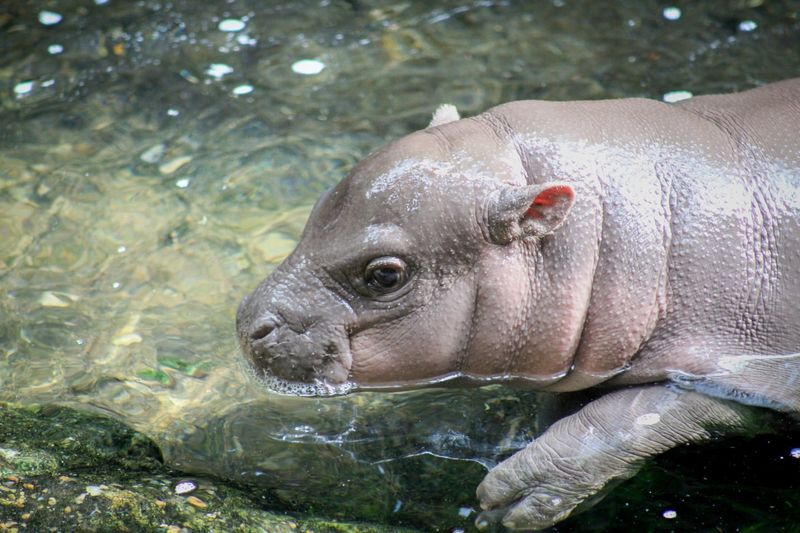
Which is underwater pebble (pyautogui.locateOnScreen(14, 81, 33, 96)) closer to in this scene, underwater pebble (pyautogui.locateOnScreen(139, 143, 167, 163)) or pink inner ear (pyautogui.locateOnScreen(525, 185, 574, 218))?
underwater pebble (pyautogui.locateOnScreen(139, 143, 167, 163))

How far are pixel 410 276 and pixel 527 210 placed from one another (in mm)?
591

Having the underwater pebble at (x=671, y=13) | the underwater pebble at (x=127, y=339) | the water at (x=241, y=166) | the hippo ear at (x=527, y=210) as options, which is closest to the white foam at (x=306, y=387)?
the water at (x=241, y=166)

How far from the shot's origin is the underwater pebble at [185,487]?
4141 mm

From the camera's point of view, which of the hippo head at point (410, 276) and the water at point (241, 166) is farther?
the water at point (241, 166)

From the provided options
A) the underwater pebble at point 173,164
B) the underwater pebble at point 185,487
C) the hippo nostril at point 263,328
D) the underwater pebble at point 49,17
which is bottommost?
the underwater pebble at point 173,164

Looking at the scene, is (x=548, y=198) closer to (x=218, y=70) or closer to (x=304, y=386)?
(x=304, y=386)

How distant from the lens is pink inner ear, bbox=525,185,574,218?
13.2 ft

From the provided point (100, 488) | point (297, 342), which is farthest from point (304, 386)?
point (100, 488)

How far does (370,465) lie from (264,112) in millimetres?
3715

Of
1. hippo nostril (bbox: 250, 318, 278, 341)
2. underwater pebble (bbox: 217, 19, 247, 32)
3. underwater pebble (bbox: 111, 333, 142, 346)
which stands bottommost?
underwater pebble (bbox: 111, 333, 142, 346)

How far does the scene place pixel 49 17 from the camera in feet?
28.0

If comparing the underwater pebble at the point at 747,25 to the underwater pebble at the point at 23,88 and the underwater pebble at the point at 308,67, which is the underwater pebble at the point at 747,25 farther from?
the underwater pebble at the point at 23,88

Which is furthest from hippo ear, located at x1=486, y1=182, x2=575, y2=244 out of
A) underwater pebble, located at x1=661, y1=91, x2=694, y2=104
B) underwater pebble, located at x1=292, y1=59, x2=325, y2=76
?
underwater pebble, located at x1=292, y1=59, x2=325, y2=76

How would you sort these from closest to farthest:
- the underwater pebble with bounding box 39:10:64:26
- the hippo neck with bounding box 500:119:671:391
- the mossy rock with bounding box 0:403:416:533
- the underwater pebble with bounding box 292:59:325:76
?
1. the mossy rock with bounding box 0:403:416:533
2. the hippo neck with bounding box 500:119:671:391
3. the underwater pebble with bounding box 292:59:325:76
4. the underwater pebble with bounding box 39:10:64:26
